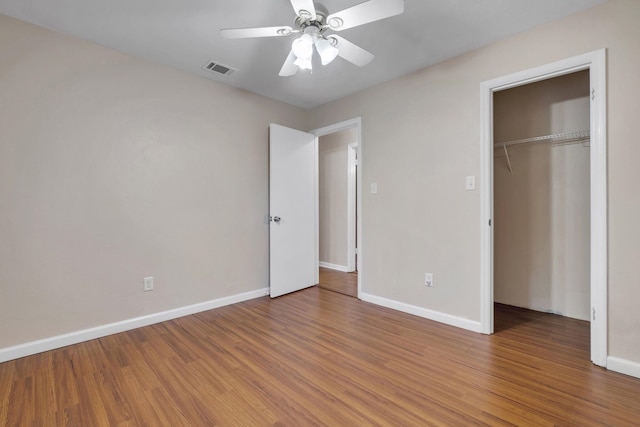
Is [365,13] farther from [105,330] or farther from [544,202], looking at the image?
[105,330]

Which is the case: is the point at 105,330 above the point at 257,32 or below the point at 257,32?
below

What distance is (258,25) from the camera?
2.10 metres

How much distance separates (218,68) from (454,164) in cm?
243

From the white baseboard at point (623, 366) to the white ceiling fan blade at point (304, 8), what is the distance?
2875 mm

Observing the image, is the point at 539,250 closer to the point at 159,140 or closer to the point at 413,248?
the point at 413,248

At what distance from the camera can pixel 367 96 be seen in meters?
3.22

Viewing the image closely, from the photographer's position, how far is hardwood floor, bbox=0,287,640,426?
1.47 metres

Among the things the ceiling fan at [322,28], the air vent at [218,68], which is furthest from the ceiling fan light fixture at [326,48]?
the air vent at [218,68]

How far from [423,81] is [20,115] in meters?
3.32

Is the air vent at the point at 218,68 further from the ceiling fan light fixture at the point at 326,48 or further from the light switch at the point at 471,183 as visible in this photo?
the light switch at the point at 471,183

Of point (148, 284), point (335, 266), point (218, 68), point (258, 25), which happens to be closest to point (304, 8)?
point (258, 25)

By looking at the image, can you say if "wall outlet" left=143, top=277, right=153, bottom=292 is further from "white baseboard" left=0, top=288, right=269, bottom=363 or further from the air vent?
the air vent

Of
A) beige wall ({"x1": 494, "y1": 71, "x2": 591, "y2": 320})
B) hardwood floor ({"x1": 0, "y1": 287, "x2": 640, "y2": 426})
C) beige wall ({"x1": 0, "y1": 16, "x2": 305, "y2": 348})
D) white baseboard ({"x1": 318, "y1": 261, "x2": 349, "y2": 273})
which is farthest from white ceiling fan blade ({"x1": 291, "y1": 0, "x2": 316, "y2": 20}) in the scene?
white baseboard ({"x1": 318, "y1": 261, "x2": 349, "y2": 273})

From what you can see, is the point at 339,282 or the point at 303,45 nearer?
the point at 303,45
